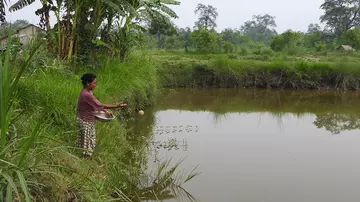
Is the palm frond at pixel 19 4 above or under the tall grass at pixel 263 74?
above

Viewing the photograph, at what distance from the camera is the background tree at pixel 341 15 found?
33562mm

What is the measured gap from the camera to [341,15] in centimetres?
3406

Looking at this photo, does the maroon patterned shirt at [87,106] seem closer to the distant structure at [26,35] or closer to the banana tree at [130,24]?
the distant structure at [26,35]

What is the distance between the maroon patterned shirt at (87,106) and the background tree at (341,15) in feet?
110

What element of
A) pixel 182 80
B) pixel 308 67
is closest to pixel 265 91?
pixel 308 67

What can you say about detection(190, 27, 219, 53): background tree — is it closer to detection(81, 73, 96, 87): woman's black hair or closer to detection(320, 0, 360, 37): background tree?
detection(81, 73, 96, 87): woman's black hair

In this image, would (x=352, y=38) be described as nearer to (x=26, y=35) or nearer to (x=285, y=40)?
(x=285, y=40)

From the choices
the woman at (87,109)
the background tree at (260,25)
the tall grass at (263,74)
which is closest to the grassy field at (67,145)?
the woman at (87,109)

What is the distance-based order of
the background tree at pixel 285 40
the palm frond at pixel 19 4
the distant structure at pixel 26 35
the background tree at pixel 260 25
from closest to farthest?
1. the distant structure at pixel 26 35
2. the palm frond at pixel 19 4
3. the background tree at pixel 285 40
4. the background tree at pixel 260 25

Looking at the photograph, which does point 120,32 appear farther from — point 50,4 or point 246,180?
point 246,180

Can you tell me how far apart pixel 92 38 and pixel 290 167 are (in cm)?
489

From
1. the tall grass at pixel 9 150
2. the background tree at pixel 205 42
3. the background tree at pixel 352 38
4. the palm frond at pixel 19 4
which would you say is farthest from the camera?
the background tree at pixel 352 38

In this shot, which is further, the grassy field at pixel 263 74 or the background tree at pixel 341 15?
the background tree at pixel 341 15

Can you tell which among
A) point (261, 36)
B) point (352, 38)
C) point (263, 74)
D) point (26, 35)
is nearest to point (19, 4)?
point (26, 35)
